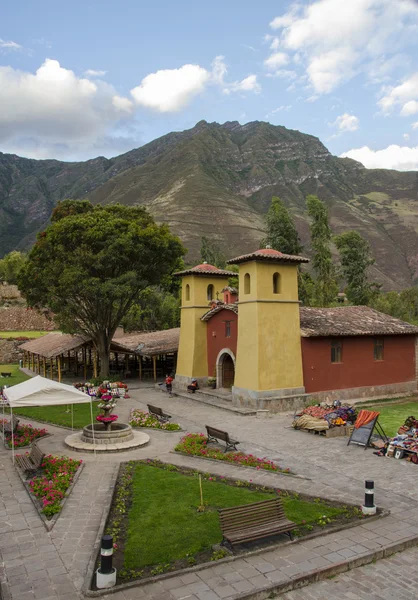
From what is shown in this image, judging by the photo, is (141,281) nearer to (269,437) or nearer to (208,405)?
(208,405)

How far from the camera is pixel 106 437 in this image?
1608 cm

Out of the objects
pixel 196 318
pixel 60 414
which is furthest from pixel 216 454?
pixel 196 318

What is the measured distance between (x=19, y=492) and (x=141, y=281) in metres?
19.4

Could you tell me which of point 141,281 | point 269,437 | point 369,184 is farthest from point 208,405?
point 369,184

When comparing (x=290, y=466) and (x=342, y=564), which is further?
(x=290, y=466)

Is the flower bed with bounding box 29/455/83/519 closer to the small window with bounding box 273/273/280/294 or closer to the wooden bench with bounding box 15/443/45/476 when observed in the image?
the wooden bench with bounding box 15/443/45/476

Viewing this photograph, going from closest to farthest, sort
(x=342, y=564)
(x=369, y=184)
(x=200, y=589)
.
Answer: (x=200, y=589)
(x=342, y=564)
(x=369, y=184)

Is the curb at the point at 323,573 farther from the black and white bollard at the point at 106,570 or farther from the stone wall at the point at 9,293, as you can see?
the stone wall at the point at 9,293

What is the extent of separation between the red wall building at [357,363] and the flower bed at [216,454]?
9065mm

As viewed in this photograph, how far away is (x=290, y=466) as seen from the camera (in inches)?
537

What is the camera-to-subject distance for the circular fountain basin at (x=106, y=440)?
50.4ft

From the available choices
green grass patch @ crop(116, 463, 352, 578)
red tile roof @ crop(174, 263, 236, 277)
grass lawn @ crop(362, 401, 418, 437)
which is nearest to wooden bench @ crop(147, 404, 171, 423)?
green grass patch @ crop(116, 463, 352, 578)

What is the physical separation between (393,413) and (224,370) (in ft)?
33.1

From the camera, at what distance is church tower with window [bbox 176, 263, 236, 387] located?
96.2 ft
